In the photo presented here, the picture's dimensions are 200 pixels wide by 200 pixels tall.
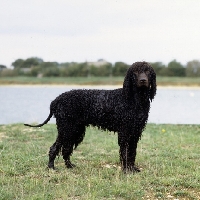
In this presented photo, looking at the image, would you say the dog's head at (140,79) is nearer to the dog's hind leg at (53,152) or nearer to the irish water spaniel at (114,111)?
the irish water spaniel at (114,111)

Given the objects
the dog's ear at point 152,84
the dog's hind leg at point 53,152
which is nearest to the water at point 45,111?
the dog's hind leg at point 53,152

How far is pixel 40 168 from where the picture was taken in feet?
22.6

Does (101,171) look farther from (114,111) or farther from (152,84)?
(152,84)

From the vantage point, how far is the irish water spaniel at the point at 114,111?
263 inches

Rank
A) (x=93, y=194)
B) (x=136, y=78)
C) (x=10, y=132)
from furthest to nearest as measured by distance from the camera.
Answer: (x=10, y=132) → (x=136, y=78) → (x=93, y=194)

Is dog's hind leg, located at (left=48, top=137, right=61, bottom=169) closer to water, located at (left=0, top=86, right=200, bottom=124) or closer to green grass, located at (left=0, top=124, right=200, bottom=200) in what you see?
green grass, located at (left=0, top=124, right=200, bottom=200)

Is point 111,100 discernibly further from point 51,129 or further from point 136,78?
point 51,129

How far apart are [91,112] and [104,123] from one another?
309 mm

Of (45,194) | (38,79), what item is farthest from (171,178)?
(38,79)

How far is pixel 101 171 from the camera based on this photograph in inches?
262

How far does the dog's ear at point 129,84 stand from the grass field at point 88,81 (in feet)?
69.0

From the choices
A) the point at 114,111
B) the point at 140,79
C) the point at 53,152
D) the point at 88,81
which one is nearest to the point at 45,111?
the point at 53,152

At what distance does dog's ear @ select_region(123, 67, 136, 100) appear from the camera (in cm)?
664

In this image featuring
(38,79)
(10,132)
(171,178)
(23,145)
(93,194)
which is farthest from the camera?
(38,79)
